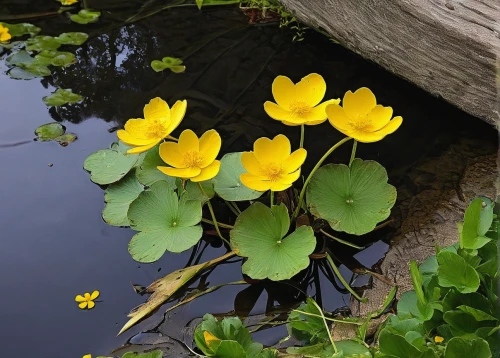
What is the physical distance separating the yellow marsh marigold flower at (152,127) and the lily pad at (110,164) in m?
0.16

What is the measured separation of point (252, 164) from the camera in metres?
1.28

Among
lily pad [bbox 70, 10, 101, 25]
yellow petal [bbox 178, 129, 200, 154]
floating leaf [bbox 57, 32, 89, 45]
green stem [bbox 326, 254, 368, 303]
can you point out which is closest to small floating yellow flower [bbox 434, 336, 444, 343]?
green stem [bbox 326, 254, 368, 303]

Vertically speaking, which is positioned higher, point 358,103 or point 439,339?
point 358,103

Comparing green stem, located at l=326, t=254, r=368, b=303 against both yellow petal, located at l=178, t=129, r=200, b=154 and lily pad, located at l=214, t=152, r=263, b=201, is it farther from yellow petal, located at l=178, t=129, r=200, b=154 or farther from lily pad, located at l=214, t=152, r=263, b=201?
yellow petal, located at l=178, t=129, r=200, b=154

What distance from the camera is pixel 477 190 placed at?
1.53 m

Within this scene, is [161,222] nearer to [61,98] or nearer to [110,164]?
[110,164]

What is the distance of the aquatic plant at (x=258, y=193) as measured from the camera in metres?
1.26

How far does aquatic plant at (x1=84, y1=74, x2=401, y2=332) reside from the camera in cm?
126

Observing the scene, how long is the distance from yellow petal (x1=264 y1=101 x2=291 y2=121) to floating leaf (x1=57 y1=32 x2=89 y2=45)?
1197 mm

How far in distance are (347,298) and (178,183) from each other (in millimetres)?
473

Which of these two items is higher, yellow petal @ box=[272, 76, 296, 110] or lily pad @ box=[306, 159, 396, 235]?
yellow petal @ box=[272, 76, 296, 110]

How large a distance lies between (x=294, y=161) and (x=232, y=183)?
0.20 metres

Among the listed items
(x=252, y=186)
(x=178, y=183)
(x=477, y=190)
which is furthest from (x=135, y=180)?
(x=477, y=190)

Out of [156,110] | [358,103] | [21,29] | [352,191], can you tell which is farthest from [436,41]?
[21,29]
